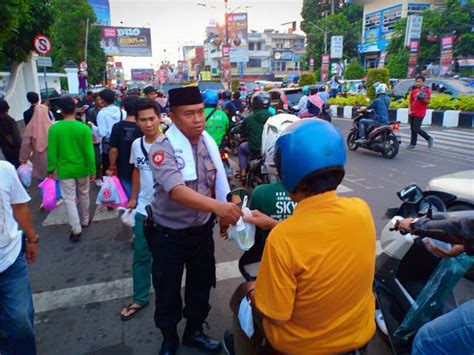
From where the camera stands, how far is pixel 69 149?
4.23m

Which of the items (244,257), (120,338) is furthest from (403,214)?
(120,338)

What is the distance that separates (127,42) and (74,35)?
2067 centimetres

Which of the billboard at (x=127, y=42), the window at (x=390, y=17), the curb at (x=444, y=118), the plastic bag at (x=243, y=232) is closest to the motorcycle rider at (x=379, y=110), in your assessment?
the curb at (x=444, y=118)

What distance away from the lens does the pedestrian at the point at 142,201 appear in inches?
114

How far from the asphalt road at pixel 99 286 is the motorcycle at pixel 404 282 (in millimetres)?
317

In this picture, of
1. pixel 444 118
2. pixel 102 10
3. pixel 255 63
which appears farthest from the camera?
pixel 255 63

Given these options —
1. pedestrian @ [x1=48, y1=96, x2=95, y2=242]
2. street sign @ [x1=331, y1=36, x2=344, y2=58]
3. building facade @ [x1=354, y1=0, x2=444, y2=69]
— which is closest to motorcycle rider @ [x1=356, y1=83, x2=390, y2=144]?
pedestrian @ [x1=48, y1=96, x2=95, y2=242]

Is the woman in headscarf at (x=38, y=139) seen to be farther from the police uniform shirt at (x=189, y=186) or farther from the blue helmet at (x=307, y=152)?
the blue helmet at (x=307, y=152)

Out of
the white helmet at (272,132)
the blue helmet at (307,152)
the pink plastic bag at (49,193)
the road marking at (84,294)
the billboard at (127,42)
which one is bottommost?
the road marking at (84,294)

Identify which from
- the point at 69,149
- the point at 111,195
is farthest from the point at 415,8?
the point at 111,195

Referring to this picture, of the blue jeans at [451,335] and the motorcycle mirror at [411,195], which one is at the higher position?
the motorcycle mirror at [411,195]

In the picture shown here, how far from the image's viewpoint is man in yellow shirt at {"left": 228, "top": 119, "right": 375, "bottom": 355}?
116 centimetres

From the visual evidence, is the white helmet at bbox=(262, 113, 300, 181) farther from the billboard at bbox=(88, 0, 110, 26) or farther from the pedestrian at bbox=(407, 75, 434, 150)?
the billboard at bbox=(88, 0, 110, 26)

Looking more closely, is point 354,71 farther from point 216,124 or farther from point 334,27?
point 216,124
